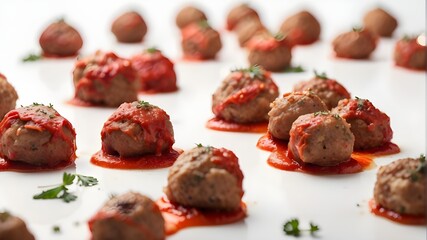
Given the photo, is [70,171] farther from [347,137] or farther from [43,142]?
[347,137]

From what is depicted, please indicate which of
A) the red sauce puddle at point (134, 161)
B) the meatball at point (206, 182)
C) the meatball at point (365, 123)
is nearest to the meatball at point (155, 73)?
the red sauce puddle at point (134, 161)

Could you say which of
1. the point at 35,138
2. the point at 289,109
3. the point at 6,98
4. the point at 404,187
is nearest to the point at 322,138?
the point at 289,109

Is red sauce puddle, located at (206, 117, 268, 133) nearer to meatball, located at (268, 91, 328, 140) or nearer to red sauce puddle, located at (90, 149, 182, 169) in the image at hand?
meatball, located at (268, 91, 328, 140)

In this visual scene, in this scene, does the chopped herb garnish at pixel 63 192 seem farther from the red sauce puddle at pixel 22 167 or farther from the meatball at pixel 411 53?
the meatball at pixel 411 53

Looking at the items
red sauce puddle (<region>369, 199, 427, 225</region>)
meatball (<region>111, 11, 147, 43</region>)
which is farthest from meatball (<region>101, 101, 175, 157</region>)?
meatball (<region>111, 11, 147, 43</region>)

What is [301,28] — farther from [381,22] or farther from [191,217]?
[191,217]
